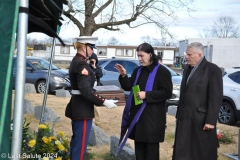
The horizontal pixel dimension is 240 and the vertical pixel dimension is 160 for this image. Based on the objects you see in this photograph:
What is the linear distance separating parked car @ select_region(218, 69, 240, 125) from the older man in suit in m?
6.31

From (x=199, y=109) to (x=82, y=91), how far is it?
1372mm

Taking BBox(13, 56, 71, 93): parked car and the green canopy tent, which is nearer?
the green canopy tent

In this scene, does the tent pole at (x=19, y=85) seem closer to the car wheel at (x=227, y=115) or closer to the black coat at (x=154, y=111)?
the black coat at (x=154, y=111)

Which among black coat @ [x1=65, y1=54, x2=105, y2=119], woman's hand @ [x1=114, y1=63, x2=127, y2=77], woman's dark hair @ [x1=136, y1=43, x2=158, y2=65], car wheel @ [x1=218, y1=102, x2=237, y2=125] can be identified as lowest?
car wheel @ [x1=218, y1=102, x2=237, y2=125]

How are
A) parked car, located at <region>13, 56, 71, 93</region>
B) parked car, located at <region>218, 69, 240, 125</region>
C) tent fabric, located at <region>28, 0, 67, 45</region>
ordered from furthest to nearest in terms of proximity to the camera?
parked car, located at <region>13, 56, 71, 93</region>, parked car, located at <region>218, 69, 240, 125</region>, tent fabric, located at <region>28, 0, 67, 45</region>

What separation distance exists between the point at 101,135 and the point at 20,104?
454 cm

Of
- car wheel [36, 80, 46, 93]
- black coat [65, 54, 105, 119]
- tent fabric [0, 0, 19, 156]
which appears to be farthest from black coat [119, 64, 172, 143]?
car wheel [36, 80, 46, 93]

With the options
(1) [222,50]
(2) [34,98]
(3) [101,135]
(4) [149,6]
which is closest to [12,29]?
(3) [101,135]

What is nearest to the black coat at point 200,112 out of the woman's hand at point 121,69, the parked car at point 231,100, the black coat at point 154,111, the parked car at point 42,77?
the black coat at point 154,111

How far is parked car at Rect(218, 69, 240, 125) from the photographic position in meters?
10.3

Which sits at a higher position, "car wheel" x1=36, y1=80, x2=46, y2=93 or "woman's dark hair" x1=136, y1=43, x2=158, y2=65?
"woman's dark hair" x1=136, y1=43, x2=158, y2=65

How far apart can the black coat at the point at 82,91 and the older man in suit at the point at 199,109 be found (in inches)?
40.7

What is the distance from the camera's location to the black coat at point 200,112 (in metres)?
4.23

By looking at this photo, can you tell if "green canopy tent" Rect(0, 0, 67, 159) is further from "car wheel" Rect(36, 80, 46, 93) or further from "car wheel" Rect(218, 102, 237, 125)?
"car wheel" Rect(36, 80, 46, 93)
